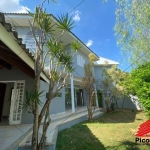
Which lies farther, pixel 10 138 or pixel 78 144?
pixel 78 144

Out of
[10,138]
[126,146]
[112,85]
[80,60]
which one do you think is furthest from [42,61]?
[112,85]

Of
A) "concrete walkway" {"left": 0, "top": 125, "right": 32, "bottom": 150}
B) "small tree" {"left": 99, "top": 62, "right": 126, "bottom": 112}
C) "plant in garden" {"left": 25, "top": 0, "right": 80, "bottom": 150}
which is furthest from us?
"small tree" {"left": 99, "top": 62, "right": 126, "bottom": 112}

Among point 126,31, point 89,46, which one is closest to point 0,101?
point 126,31

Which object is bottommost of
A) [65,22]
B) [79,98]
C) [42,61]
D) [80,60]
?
[79,98]

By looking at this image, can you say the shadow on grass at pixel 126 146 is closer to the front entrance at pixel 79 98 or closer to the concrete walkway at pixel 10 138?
the concrete walkway at pixel 10 138

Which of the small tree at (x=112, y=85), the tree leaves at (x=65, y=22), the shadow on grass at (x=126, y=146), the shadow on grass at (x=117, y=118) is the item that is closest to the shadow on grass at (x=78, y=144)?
the shadow on grass at (x=126, y=146)

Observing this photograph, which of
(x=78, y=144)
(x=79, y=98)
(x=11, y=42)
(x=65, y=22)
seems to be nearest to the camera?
(x=11, y=42)

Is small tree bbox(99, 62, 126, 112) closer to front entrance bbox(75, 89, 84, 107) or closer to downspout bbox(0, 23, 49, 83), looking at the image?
front entrance bbox(75, 89, 84, 107)

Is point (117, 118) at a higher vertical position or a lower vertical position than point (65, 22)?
lower

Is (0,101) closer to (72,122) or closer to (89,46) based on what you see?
(72,122)

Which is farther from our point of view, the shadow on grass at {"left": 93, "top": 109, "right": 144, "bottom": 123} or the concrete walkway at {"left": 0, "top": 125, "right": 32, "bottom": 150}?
the shadow on grass at {"left": 93, "top": 109, "right": 144, "bottom": 123}

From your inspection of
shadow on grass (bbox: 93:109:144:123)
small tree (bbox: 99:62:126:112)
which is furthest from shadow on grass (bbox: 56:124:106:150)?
small tree (bbox: 99:62:126:112)

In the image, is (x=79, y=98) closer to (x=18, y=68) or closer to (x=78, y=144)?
(x=78, y=144)

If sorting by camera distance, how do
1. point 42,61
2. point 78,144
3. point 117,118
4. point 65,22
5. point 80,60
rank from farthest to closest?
1. point 80,60
2. point 117,118
3. point 78,144
4. point 65,22
5. point 42,61
